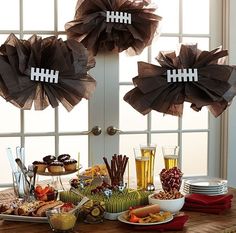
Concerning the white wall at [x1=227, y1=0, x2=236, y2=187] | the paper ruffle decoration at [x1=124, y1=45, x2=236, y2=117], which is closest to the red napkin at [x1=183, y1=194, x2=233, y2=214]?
the paper ruffle decoration at [x1=124, y1=45, x2=236, y2=117]

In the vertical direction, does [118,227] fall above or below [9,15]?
below

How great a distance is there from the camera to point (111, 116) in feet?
11.7

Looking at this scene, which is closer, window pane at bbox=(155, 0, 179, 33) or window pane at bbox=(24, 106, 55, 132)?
window pane at bbox=(24, 106, 55, 132)

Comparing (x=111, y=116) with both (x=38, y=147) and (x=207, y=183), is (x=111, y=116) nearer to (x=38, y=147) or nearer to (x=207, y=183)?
(x=38, y=147)

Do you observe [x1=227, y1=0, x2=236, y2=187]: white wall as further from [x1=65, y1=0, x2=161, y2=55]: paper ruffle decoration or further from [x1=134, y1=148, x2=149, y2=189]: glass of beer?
[x1=134, y1=148, x2=149, y2=189]: glass of beer

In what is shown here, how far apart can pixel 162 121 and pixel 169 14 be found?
721 mm

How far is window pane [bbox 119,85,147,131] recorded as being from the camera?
142 inches

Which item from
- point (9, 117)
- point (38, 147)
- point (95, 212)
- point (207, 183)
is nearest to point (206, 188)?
point (207, 183)

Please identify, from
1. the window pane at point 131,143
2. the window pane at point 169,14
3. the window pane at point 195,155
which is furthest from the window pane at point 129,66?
the window pane at point 195,155

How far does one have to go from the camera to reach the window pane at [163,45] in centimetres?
366

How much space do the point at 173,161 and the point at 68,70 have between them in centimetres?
85

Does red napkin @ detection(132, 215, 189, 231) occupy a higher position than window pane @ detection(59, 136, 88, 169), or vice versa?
window pane @ detection(59, 136, 88, 169)

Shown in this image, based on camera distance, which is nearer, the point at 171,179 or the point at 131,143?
the point at 171,179

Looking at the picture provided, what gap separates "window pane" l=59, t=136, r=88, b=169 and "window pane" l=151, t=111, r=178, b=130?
49cm
